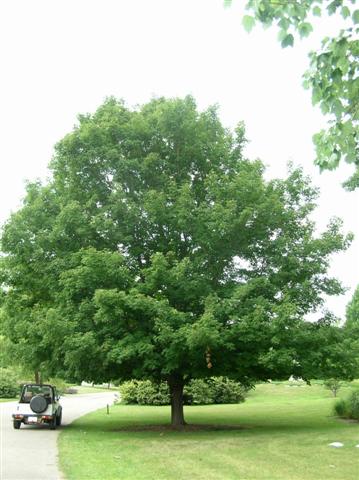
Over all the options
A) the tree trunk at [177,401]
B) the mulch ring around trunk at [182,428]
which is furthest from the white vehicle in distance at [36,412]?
the tree trunk at [177,401]

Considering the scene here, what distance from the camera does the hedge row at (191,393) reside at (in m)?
41.4

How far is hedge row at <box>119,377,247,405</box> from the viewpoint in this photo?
41375 mm

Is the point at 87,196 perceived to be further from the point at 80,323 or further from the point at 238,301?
the point at 238,301

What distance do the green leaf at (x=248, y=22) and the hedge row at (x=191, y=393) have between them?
3743cm

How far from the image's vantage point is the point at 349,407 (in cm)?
2442

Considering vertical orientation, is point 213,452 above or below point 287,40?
below

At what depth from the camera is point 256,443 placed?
53.0ft

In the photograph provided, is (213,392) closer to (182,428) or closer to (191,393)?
(191,393)

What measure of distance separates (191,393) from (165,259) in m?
25.8


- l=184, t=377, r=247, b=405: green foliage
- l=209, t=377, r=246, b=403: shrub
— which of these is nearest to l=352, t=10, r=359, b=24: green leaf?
l=184, t=377, r=247, b=405: green foliage

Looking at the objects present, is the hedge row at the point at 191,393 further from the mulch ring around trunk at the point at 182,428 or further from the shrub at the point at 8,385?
the mulch ring around trunk at the point at 182,428

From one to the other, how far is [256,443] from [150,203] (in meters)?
8.52

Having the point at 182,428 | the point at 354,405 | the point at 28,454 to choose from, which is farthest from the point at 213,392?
the point at 28,454

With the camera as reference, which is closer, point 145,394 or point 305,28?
point 305,28
